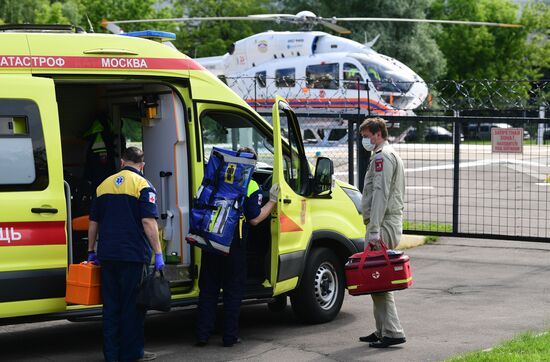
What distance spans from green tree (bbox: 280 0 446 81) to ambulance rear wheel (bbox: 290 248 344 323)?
4646 centimetres

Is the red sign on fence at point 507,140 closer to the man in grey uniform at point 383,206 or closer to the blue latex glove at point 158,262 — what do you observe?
the man in grey uniform at point 383,206

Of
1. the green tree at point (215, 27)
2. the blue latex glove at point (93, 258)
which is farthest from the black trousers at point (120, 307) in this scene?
the green tree at point (215, 27)

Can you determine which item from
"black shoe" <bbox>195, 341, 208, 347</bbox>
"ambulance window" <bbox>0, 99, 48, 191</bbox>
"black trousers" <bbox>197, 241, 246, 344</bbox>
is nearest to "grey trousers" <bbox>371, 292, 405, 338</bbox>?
"black trousers" <bbox>197, 241, 246, 344</bbox>

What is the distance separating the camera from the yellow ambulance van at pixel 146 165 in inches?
286

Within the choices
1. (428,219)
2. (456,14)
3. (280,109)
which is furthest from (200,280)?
(456,14)

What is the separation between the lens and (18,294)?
7.21 m

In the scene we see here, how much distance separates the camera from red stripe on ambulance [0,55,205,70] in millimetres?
7348

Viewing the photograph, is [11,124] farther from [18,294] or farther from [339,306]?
[339,306]

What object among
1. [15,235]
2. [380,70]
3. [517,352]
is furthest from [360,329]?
[380,70]

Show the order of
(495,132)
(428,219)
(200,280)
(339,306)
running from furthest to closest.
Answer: (428,219) < (495,132) < (339,306) < (200,280)

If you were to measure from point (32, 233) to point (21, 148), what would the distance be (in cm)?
64

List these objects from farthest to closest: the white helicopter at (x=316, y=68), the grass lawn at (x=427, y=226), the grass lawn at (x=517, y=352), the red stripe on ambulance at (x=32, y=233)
A: the white helicopter at (x=316, y=68), the grass lawn at (x=427, y=226), the red stripe on ambulance at (x=32, y=233), the grass lawn at (x=517, y=352)

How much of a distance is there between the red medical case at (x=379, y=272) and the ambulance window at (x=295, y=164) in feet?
3.58

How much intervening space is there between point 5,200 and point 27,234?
1.00 ft
